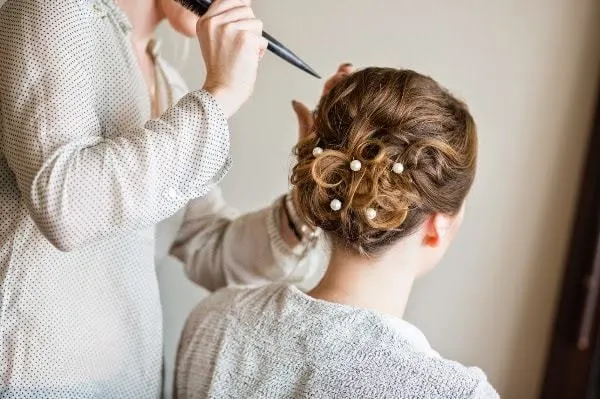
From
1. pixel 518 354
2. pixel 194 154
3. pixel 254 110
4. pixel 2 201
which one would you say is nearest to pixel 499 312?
pixel 518 354

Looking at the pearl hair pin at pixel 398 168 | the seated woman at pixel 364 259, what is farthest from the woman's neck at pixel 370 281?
the pearl hair pin at pixel 398 168

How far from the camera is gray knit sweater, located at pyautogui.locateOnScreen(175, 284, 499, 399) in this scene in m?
0.82

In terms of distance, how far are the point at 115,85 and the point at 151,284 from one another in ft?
0.91

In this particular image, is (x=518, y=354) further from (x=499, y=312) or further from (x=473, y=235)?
(x=473, y=235)

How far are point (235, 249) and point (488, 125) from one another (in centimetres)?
48

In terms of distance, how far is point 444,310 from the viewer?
1.34m

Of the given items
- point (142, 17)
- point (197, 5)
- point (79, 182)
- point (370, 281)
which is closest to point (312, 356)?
point (370, 281)

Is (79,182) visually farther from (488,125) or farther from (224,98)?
(488,125)

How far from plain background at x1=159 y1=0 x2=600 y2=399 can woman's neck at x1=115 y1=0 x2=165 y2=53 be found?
0.28 m

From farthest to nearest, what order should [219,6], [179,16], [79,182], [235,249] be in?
[235,249], [179,16], [219,6], [79,182]

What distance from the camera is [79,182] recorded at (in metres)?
0.73

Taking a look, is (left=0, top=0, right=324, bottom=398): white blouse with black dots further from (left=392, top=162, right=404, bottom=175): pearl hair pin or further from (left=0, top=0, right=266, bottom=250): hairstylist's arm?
(left=392, top=162, right=404, bottom=175): pearl hair pin

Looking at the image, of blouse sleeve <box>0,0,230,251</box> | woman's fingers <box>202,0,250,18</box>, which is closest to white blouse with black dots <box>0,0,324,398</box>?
blouse sleeve <box>0,0,230,251</box>

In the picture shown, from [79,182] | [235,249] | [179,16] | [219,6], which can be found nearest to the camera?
[79,182]
